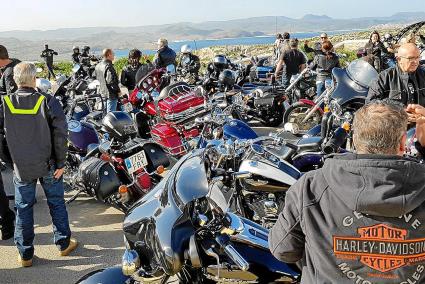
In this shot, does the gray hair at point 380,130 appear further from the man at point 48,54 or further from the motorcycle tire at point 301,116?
the man at point 48,54

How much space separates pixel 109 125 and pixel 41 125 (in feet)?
3.57

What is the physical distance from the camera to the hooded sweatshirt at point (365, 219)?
1487 mm

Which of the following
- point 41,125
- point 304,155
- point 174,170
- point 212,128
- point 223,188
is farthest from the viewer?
point 212,128

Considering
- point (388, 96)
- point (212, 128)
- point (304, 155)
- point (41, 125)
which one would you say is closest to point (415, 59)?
point (388, 96)

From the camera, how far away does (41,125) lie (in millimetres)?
3949

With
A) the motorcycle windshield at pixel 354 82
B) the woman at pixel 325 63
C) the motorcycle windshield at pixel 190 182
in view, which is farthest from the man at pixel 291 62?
the motorcycle windshield at pixel 190 182

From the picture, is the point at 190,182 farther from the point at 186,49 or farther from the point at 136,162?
the point at 186,49

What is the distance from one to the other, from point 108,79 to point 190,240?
7047 millimetres

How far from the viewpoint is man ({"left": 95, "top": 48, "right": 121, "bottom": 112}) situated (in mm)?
8500

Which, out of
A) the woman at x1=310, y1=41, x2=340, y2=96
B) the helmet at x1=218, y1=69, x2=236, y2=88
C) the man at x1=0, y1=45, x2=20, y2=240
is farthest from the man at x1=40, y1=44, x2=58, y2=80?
the man at x1=0, y1=45, x2=20, y2=240

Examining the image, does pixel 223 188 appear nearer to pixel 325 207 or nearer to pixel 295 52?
pixel 325 207

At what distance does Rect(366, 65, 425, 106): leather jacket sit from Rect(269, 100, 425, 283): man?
9.44 feet

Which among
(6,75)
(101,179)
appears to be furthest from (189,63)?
(101,179)

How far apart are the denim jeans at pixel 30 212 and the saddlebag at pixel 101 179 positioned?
0.59m
